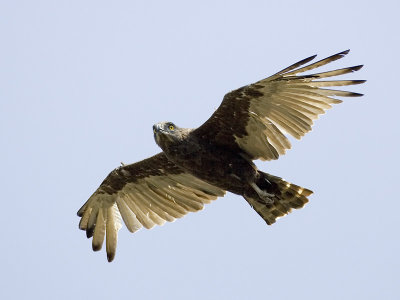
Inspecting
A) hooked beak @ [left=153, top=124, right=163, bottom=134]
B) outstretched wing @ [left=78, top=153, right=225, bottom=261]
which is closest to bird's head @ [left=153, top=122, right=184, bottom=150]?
hooked beak @ [left=153, top=124, right=163, bottom=134]

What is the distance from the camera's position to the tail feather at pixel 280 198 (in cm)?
1191

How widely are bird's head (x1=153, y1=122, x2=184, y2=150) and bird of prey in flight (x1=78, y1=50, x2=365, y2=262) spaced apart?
14 millimetres

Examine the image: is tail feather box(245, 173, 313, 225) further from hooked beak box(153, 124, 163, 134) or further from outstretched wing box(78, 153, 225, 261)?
hooked beak box(153, 124, 163, 134)

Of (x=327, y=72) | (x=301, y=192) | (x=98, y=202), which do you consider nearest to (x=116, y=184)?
(x=98, y=202)

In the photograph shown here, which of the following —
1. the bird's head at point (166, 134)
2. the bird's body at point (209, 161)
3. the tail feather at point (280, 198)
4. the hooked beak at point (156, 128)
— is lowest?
the tail feather at point (280, 198)

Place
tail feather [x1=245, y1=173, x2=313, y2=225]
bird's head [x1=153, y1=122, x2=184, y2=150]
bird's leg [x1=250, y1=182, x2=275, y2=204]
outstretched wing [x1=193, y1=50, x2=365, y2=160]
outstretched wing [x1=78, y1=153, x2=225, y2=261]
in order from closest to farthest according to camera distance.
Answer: outstretched wing [x1=193, y1=50, x2=365, y2=160]
bird's head [x1=153, y1=122, x2=184, y2=150]
bird's leg [x1=250, y1=182, x2=275, y2=204]
tail feather [x1=245, y1=173, x2=313, y2=225]
outstretched wing [x1=78, y1=153, x2=225, y2=261]

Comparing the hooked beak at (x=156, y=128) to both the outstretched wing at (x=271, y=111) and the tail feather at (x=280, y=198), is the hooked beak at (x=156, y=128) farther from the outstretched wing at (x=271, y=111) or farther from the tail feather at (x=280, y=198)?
the tail feather at (x=280, y=198)

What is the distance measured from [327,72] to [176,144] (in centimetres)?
238

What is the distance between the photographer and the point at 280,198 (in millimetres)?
12031

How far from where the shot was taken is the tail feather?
11.9 metres

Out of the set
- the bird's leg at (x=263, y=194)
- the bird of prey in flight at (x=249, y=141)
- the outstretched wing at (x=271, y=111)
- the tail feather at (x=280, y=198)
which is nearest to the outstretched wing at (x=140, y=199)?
the bird of prey in flight at (x=249, y=141)

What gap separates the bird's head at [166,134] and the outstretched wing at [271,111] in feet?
1.13

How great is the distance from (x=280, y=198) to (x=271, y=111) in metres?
1.48

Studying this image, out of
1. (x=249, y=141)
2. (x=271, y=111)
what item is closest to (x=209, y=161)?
(x=249, y=141)
